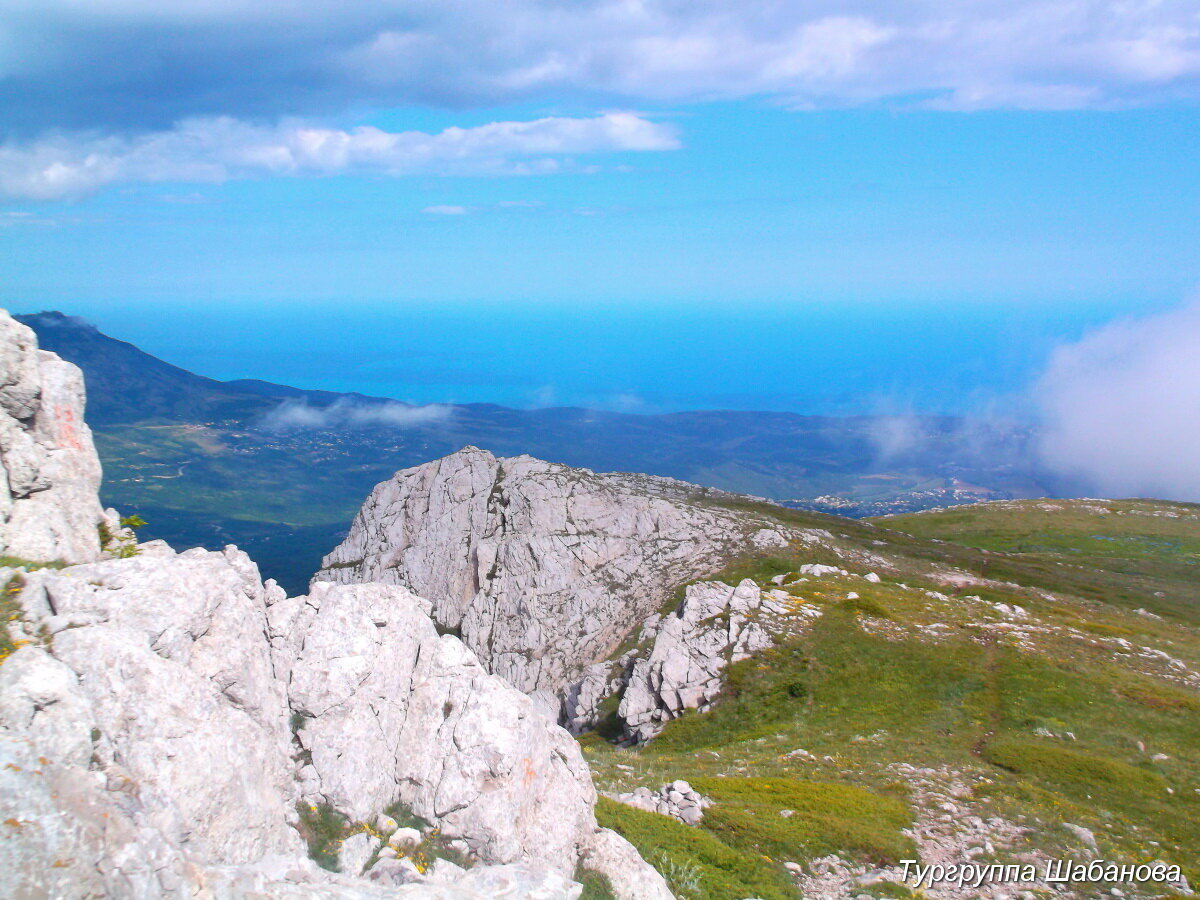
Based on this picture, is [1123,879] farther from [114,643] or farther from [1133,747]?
[114,643]

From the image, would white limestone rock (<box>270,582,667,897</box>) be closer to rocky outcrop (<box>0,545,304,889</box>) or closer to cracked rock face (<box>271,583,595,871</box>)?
cracked rock face (<box>271,583,595,871</box>)

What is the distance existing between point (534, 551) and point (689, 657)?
76.5 feet

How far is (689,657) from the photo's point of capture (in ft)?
148

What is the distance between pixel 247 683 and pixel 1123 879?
26.3 meters

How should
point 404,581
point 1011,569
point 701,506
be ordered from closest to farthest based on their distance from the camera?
point 404,581, point 701,506, point 1011,569

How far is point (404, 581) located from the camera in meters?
69.0

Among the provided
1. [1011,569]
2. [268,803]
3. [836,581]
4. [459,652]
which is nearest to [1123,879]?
[459,652]

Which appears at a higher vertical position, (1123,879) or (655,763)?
(1123,879)

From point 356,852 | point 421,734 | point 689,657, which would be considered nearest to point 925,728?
point 689,657

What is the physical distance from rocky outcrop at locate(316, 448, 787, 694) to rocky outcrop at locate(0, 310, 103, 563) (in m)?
41.8

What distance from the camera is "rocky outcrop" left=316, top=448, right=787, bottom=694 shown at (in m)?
58.9

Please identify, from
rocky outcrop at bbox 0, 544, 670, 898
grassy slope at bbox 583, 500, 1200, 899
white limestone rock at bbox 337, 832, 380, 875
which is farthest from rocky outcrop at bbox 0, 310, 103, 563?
grassy slope at bbox 583, 500, 1200, 899

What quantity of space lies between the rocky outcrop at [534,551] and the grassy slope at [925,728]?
8.06 meters

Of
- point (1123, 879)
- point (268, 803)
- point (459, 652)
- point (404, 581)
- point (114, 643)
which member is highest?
point (114, 643)
